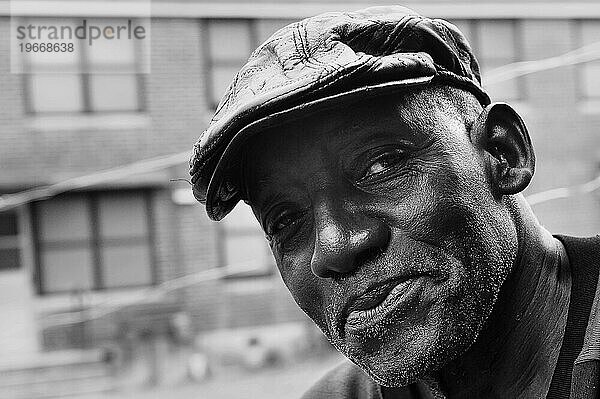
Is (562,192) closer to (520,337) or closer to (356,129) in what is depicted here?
(520,337)

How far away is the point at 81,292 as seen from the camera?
14.3 ft

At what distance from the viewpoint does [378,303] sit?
589 millimetres

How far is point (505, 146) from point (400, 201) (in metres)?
0.12

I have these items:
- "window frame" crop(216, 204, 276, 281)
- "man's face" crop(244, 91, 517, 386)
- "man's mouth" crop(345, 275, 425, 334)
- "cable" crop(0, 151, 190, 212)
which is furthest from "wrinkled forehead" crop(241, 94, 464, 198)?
"window frame" crop(216, 204, 276, 281)

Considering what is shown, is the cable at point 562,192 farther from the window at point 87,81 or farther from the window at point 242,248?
the window at point 87,81

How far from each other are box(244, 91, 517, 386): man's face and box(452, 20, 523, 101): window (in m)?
3.18

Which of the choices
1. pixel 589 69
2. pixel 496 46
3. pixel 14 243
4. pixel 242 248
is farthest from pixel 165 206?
pixel 589 69

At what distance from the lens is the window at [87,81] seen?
3676mm

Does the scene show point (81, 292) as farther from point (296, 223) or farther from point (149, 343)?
point (296, 223)

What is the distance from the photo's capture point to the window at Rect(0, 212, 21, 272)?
14.0ft

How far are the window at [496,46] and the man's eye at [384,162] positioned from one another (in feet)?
10.4

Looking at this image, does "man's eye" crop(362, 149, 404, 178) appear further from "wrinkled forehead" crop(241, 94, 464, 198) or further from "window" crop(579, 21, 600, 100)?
"window" crop(579, 21, 600, 100)

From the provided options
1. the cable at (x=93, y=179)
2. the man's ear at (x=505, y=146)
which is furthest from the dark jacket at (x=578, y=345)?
the cable at (x=93, y=179)

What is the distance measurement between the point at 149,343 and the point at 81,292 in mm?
491
